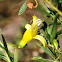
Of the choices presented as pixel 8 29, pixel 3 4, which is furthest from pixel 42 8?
pixel 3 4

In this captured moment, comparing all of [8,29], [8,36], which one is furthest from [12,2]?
[8,36]

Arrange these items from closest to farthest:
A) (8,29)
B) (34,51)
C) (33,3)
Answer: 1. (33,3)
2. (34,51)
3. (8,29)

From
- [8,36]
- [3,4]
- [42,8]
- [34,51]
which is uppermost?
[42,8]

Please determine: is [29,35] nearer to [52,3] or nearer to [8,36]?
[52,3]

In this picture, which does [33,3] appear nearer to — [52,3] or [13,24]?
[52,3]

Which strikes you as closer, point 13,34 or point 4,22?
point 13,34

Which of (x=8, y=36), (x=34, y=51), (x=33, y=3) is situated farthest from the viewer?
(x=8, y=36)

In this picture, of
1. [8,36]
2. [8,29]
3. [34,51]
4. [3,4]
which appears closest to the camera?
[34,51]

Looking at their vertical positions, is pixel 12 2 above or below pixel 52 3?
below

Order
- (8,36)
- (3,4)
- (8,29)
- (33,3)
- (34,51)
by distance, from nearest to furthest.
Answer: (33,3)
(34,51)
(8,36)
(8,29)
(3,4)
